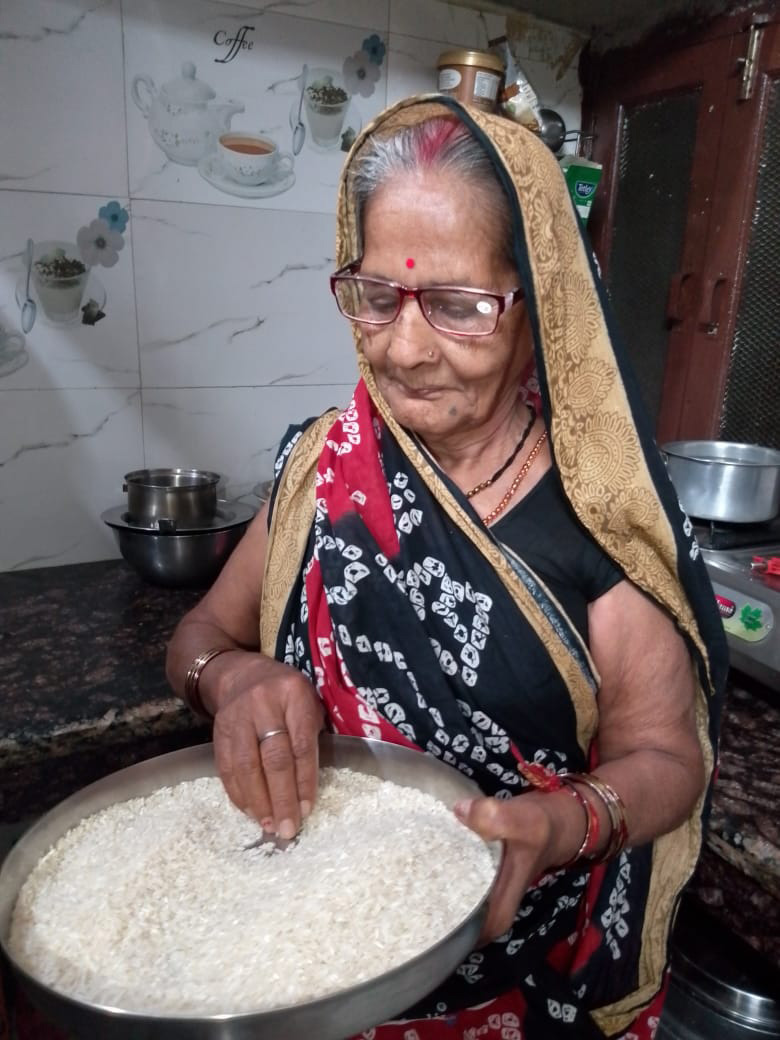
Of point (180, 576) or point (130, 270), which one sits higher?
point (130, 270)

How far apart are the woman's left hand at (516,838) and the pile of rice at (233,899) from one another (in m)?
0.03

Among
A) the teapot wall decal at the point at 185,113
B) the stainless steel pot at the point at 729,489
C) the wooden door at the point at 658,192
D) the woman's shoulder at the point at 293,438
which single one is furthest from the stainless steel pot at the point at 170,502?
the wooden door at the point at 658,192

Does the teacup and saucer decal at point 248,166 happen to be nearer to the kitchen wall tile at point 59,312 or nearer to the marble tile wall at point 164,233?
the marble tile wall at point 164,233

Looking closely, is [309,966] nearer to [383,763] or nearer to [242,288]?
[383,763]

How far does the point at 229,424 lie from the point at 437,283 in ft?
3.97

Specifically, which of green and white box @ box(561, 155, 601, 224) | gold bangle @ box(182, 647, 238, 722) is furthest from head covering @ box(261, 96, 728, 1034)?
green and white box @ box(561, 155, 601, 224)

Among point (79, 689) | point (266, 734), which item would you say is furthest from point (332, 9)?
point (266, 734)

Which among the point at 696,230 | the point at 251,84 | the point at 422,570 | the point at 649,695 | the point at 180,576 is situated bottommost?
the point at 180,576

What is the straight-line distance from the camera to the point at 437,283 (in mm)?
802

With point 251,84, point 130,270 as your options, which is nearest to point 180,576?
point 130,270

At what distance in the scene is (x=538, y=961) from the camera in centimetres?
99

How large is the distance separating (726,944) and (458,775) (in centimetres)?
99

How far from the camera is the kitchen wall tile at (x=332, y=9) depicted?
1.72 m

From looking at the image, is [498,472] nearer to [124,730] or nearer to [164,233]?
[124,730]
